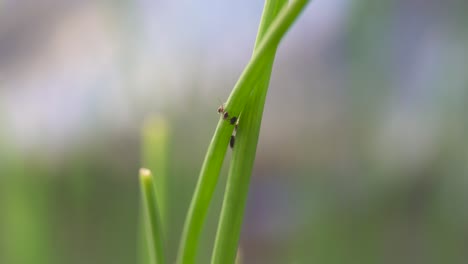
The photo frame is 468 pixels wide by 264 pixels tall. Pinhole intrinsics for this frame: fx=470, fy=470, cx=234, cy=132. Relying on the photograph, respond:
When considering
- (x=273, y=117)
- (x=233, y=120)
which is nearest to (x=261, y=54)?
(x=233, y=120)

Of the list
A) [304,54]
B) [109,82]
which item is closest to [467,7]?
[304,54]

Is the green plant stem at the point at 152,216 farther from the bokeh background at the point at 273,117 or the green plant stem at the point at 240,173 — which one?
the bokeh background at the point at 273,117

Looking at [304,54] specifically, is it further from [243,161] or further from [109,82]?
[243,161]

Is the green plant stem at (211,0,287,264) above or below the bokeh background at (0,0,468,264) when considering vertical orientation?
below

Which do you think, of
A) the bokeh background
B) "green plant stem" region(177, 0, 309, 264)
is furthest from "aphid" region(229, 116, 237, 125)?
the bokeh background

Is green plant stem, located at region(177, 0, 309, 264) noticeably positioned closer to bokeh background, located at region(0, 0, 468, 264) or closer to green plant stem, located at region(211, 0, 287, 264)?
green plant stem, located at region(211, 0, 287, 264)

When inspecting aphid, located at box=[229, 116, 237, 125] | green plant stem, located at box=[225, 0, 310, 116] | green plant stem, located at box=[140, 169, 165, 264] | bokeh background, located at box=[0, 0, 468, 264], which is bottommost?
green plant stem, located at box=[140, 169, 165, 264]

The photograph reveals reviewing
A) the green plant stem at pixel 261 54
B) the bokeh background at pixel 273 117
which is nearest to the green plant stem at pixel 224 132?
the green plant stem at pixel 261 54

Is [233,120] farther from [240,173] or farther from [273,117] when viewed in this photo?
[273,117]
